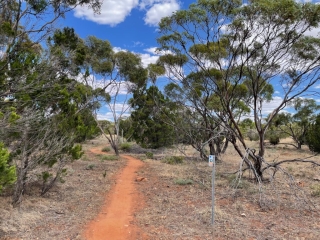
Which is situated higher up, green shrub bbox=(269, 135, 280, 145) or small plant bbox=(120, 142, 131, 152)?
green shrub bbox=(269, 135, 280, 145)

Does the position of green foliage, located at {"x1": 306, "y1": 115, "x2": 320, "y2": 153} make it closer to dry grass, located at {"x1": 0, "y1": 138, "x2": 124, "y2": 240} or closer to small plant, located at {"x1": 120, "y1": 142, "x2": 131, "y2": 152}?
small plant, located at {"x1": 120, "y1": 142, "x2": 131, "y2": 152}

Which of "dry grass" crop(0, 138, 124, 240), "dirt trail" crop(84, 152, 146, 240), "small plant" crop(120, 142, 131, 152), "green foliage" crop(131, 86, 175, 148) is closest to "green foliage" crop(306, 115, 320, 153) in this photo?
"green foliage" crop(131, 86, 175, 148)

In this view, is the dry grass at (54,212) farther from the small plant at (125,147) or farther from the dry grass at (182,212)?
the small plant at (125,147)

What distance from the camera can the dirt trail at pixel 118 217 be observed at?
5.75 meters

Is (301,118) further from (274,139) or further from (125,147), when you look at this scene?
(125,147)

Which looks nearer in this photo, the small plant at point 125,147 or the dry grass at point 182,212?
the dry grass at point 182,212

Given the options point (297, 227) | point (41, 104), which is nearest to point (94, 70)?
point (41, 104)

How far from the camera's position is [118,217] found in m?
6.96

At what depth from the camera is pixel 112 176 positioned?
41.1 ft

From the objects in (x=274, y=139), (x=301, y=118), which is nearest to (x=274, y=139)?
(x=274, y=139)

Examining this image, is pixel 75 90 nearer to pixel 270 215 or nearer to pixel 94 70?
pixel 270 215

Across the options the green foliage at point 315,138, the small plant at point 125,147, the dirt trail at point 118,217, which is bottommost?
the dirt trail at point 118,217

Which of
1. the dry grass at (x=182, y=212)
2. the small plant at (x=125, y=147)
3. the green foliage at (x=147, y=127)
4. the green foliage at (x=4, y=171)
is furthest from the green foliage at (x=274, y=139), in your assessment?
the green foliage at (x=4, y=171)

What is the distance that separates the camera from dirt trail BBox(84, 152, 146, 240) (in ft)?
18.9
